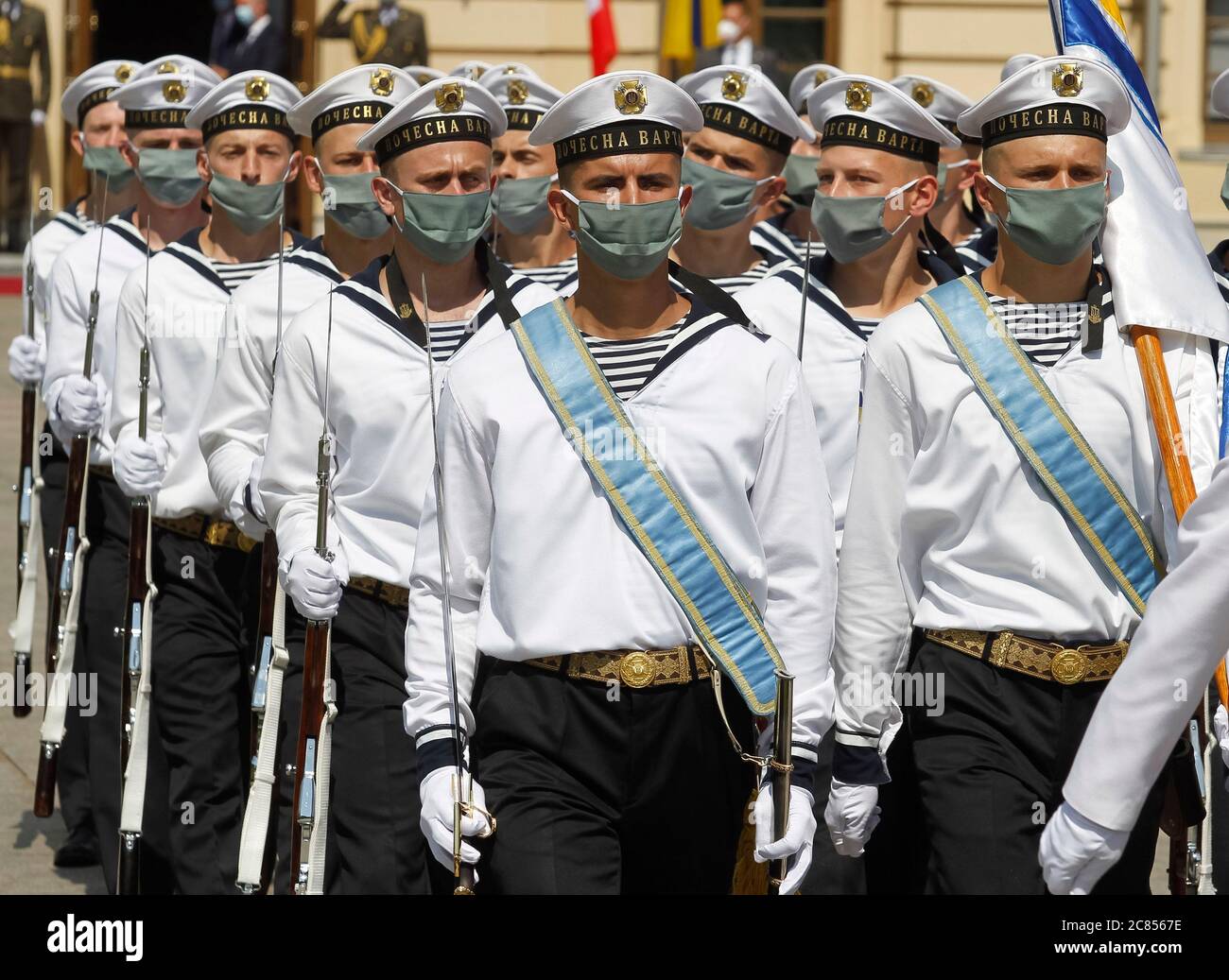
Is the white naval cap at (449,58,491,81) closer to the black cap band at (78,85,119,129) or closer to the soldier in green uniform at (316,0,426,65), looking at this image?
the black cap band at (78,85,119,129)

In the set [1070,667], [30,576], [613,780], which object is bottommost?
[30,576]

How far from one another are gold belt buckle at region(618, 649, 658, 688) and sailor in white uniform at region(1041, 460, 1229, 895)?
2.95 ft

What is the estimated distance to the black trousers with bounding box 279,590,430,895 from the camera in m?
5.36

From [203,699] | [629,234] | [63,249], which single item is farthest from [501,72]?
[629,234]

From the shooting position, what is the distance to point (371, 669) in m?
5.54

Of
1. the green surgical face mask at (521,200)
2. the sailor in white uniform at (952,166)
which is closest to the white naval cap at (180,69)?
the green surgical face mask at (521,200)

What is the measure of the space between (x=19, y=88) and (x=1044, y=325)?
1656cm

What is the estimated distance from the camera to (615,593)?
440 centimetres

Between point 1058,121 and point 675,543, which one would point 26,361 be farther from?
point 675,543

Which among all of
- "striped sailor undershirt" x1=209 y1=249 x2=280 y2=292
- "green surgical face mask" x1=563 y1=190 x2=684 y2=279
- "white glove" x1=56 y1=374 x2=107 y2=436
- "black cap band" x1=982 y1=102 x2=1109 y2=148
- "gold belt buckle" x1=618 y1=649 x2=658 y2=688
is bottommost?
"gold belt buckle" x1=618 y1=649 x2=658 y2=688

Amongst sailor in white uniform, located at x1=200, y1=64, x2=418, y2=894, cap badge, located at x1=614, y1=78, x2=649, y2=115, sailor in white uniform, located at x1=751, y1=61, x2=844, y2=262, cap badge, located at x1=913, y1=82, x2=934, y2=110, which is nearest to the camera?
cap badge, located at x1=614, y1=78, x2=649, y2=115

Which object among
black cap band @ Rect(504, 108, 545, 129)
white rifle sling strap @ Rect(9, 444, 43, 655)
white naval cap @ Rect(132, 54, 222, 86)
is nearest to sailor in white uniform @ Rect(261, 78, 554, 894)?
black cap band @ Rect(504, 108, 545, 129)

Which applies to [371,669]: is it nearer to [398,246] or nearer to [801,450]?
[398,246]
